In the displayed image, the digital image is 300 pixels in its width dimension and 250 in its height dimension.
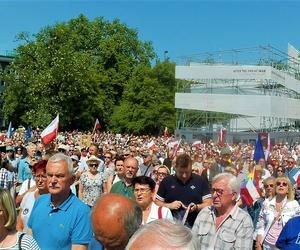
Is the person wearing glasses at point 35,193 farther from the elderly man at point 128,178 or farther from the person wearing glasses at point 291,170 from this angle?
the person wearing glasses at point 291,170

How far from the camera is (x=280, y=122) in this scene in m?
43.7

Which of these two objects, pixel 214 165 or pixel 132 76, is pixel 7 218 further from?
pixel 132 76

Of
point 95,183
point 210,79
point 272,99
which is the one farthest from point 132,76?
point 95,183

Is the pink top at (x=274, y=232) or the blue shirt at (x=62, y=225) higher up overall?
the blue shirt at (x=62, y=225)

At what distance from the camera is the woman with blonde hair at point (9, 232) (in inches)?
→ 143

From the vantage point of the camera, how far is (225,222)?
15.8ft

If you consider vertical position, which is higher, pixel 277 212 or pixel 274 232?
pixel 277 212

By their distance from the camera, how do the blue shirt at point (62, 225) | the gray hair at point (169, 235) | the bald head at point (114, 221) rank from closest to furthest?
the gray hair at point (169, 235)
the bald head at point (114, 221)
the blue shirt at point (62, 225)

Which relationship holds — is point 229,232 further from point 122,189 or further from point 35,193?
Result: point 122,189

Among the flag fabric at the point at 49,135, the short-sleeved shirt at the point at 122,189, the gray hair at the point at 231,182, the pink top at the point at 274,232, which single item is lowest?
the pink top at the point at 274,232

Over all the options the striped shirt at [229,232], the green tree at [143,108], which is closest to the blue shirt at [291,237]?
the striped shirt at [229,232]

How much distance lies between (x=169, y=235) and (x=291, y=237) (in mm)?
2713

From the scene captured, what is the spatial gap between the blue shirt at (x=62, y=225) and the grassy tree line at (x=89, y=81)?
143 ft

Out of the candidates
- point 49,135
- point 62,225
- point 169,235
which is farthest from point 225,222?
point 49,135
